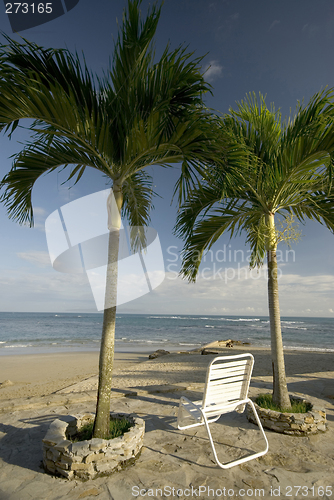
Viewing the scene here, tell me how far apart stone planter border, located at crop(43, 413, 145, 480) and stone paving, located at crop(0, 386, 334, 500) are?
59mm

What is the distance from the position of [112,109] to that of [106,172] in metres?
0.66

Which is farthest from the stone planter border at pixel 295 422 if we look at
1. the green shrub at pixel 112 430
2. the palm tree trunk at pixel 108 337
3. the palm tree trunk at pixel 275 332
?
the palm tree trunk at pixel 108 337

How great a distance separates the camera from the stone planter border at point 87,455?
223 cm

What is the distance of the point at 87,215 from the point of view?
12.9 ft

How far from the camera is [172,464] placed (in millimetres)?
2439

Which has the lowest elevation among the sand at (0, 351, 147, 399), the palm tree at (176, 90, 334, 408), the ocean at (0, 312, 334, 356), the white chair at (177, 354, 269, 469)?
the ocean at (0, 312, 334, 356)

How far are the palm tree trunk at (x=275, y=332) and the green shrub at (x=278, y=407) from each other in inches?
2.5

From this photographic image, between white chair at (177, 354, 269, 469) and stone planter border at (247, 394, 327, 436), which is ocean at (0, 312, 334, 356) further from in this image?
white chair at (177, 354, 269, 469)

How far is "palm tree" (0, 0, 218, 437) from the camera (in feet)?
7.53

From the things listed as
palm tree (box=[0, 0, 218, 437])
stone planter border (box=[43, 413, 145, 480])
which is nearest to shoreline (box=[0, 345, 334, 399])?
stone planter border (box=[43, 413, 145, 480])

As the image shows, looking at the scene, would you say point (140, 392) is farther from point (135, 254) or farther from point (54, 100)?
point (54, 100)

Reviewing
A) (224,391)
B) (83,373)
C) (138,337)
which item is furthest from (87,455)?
(138,337)

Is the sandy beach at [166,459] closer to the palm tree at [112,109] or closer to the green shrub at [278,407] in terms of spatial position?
the green shrub at [278,407]

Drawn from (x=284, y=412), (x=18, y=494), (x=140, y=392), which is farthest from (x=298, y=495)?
(x=140, y=392)
